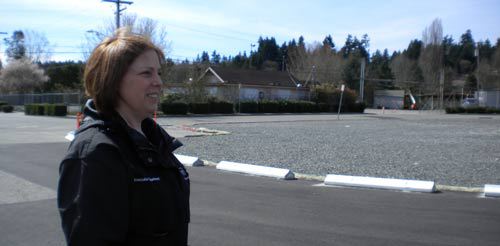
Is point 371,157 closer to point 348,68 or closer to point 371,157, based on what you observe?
point 371,157

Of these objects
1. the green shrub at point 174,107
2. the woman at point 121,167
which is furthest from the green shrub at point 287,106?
the woman at point 121,167

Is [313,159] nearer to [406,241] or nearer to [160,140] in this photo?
[406,241]

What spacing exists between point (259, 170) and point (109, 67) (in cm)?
868

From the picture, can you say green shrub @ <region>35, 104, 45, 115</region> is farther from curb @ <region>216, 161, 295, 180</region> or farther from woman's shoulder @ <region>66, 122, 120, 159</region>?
woman's shoulder @ <region>66, 122, 120, 159</region>

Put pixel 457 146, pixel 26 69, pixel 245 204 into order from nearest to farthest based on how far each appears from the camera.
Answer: pixel 245 204 → pixel 457 146 → pixel 26 69

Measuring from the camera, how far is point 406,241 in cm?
546

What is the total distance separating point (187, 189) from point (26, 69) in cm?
8026

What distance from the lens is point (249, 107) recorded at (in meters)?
53.5

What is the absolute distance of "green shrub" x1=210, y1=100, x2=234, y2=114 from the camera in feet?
160

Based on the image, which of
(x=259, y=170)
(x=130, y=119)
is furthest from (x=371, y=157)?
(x=130, y=119)

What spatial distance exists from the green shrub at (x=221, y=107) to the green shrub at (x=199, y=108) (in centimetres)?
76

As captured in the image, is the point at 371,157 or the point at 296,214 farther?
the point at 371,157

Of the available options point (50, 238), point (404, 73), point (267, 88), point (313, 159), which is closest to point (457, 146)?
point (313, 159)

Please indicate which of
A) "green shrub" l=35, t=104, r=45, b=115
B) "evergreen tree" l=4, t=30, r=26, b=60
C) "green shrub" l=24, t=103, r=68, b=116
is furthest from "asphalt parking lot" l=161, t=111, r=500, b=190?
"evergreen tree" l=4, t=30, r=26, b=60
